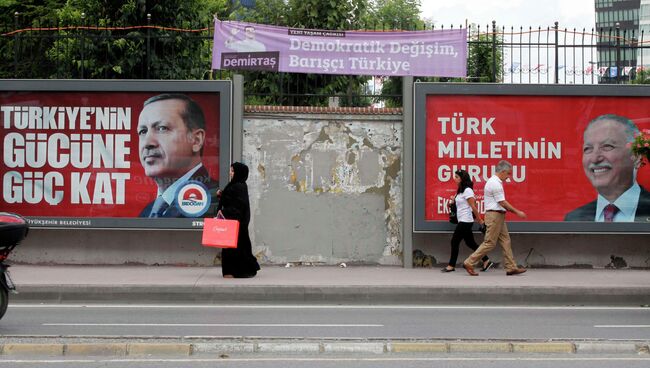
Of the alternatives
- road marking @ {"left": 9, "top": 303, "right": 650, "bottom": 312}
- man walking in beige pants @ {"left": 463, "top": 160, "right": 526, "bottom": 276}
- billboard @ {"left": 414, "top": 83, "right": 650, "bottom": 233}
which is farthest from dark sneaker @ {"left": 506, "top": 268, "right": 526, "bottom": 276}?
road marking @ {"left": 9, "top": 303, "right": 650, "bottom": 312}

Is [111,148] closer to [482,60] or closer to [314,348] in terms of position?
[482,60]

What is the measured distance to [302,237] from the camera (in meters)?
14.8

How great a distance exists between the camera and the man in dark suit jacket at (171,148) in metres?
14.6

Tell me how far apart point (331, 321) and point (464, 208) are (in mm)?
4501

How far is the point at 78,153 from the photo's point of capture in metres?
14.7

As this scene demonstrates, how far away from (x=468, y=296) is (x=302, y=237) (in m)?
3.70

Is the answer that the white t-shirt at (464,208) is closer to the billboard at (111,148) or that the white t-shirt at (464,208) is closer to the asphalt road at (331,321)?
the asphalt road at (331,321)

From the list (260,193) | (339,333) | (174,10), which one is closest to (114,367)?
(339,333)

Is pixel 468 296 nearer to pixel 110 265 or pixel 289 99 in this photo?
pixel 289 99

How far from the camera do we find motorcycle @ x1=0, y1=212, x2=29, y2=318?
916cm

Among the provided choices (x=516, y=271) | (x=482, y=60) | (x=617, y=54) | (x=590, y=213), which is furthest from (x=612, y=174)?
(x=482, y=60)

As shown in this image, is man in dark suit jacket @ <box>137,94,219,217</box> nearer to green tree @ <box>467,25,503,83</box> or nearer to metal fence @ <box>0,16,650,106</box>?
metal fence @ <box>0,16,650,106</box>

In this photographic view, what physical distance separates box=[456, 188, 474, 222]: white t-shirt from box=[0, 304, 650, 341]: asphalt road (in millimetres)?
2412

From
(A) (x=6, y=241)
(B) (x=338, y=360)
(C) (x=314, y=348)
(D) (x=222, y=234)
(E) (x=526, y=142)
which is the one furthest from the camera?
(E) (x=526, y=142)
